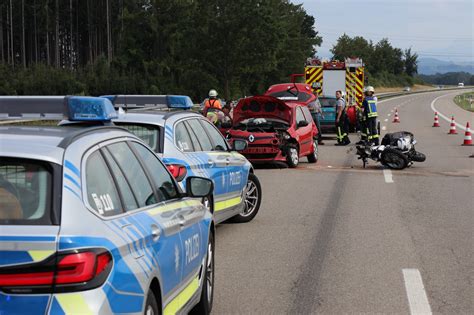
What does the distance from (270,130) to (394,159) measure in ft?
9.76

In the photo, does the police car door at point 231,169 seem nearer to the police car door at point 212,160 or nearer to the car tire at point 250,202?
the police car door at point 212,160

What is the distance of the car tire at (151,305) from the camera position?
4098mm

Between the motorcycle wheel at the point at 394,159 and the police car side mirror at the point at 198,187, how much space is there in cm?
1311

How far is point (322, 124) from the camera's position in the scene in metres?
29.5

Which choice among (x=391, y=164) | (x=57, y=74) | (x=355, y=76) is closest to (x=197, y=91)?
(x=57, y=74)

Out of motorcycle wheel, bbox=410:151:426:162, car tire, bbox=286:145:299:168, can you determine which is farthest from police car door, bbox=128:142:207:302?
motorcycle wheel, bbox=410:151:426:162

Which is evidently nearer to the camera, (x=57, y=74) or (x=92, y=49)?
(x=57, y=74)

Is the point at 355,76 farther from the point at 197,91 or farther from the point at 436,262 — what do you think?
the point at 197,91

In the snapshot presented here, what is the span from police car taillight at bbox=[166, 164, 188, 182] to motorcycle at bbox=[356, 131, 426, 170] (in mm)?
10567

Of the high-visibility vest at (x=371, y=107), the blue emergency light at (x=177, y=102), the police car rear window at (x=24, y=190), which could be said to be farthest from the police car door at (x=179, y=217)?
the high-visibility vest at (x=371, y=107)

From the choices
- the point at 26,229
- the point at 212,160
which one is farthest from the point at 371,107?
the point at 26,229

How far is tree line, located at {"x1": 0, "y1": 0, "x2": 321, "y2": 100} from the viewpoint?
227ft

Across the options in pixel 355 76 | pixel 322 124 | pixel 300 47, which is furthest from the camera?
pixel 300 47

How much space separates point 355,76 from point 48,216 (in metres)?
34.0
